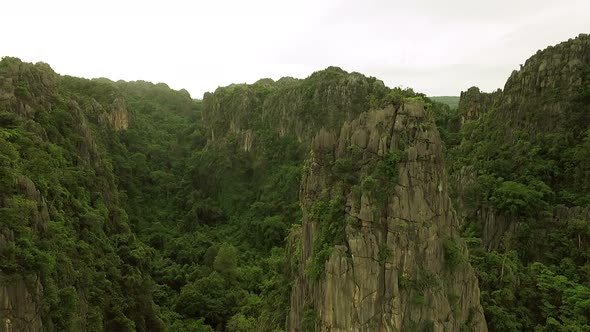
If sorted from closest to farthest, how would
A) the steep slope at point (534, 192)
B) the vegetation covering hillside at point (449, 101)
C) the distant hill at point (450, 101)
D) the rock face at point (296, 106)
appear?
the steep slope at point (534, 192)
the rock face at point (296, 106)
the vegetation covering hillside at point (449, 101)
the distant hill at point (450, 101)

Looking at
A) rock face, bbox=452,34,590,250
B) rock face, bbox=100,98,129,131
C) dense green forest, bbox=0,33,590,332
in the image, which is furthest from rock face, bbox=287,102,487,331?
rock face, bbox=100,98,129,131

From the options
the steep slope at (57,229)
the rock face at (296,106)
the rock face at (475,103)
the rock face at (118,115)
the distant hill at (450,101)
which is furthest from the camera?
the distant hill at (450,101)

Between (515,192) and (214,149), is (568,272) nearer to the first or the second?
(515,192)

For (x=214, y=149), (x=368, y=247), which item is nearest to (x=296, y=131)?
(x=214, y=149)

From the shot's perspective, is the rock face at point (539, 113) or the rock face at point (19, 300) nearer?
the rock face at point (19, 300)

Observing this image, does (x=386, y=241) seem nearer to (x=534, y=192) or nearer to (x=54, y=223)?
(x=534, y=192)

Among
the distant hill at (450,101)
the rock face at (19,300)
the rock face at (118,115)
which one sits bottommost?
the rock face at (19,300)

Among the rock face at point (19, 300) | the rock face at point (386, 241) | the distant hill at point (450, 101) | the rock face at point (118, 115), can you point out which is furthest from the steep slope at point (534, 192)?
the distant hill at point (450, 101)

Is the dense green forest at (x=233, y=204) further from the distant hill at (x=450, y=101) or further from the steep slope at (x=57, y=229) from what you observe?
the distant hill at (x=450, y=101)

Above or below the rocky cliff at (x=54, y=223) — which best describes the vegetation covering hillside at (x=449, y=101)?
above
